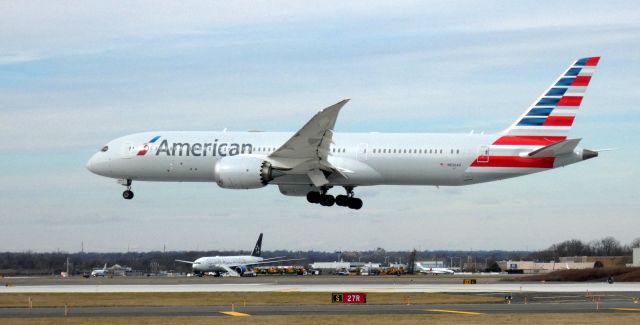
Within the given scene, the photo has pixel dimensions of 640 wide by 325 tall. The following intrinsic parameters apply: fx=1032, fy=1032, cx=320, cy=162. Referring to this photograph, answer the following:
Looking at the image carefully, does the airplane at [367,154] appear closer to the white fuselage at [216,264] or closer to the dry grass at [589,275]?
the dry grass at [589,275]

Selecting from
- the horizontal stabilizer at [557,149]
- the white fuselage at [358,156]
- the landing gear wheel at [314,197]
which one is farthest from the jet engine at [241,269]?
the horizontal stabilizer at [557,149]

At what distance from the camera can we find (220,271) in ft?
474

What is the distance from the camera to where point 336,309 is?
48719 mm

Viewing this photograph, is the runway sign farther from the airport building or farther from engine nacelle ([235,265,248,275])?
the airport building

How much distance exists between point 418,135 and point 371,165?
3.99 metres

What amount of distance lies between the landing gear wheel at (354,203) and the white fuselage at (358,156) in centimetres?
203

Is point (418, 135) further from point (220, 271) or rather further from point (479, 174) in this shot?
point (220, 271)

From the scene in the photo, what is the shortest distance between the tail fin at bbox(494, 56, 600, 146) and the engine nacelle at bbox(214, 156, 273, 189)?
1621 cm

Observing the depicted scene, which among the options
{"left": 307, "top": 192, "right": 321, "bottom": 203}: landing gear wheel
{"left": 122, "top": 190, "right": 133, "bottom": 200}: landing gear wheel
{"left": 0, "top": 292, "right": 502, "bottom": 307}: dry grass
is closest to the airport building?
{"left": 307, "top": 192, "right": 321, "bottom": 203}: landing gear wheel

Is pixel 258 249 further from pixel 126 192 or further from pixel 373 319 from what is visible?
pixel 373 319

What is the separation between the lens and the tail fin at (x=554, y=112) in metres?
71.2

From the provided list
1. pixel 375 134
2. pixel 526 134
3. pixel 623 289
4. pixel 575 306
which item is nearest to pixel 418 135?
pixel 375 134

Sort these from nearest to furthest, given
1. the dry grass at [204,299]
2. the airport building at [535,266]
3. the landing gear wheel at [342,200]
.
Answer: the dry grass at [204,299] → the landing gear wheel at [342,200] → the airport building at [535,266]

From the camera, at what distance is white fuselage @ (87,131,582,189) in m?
70.7
